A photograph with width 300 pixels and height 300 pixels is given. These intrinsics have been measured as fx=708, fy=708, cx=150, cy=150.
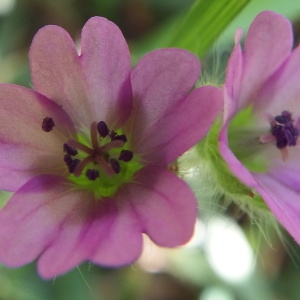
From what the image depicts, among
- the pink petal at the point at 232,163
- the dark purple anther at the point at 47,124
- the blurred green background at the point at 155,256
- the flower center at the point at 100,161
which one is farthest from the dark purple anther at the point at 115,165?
the blurred green background at the point at 155,256

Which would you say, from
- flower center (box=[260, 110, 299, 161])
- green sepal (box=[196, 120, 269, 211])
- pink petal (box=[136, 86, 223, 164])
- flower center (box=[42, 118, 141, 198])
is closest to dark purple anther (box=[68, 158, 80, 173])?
flower center (box=[42, 118, 141, 198])

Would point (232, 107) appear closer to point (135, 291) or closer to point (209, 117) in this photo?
point (209, 117)

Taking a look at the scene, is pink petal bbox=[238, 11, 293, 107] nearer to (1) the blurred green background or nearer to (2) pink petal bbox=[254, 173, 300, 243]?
(2) pink petal bbox=[254, 173, 300, 243]

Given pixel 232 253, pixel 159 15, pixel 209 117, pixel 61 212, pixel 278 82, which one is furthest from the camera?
pixel 159 15

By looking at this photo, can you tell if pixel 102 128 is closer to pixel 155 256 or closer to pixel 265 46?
pixel 265 46

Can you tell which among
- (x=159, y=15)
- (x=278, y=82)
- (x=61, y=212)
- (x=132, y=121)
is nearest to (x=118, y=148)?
(x=132, y=121)

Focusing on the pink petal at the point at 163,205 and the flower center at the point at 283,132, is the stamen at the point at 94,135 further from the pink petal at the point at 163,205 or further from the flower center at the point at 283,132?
the flower center at the point at 283,132
